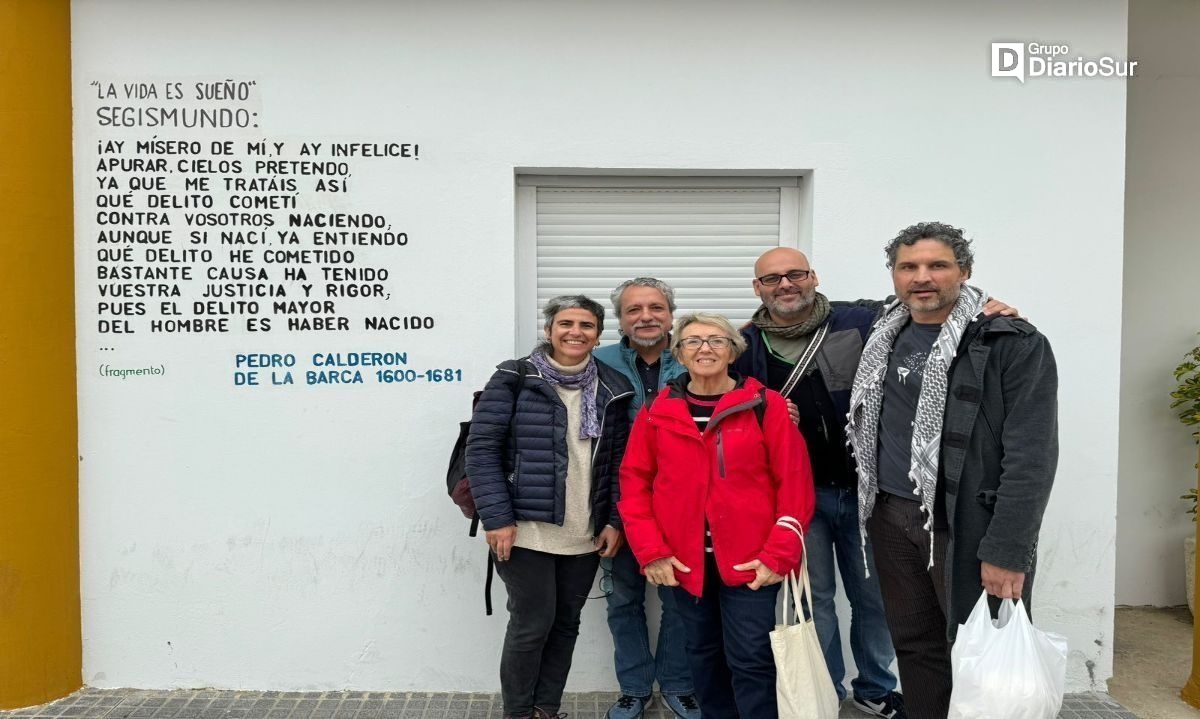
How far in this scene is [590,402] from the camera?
343 centimetres

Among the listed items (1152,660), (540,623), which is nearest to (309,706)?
(540,623)

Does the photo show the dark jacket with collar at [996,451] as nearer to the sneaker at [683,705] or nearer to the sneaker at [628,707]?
the sneaker at [683,705]

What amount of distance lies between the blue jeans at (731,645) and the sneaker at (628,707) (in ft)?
2.27

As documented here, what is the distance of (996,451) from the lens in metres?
2.80

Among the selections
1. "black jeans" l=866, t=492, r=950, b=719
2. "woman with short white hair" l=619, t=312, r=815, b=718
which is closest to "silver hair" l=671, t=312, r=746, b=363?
"woman with short white hair" l=619, t=312, r=815, b=718

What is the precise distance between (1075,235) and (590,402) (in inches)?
103

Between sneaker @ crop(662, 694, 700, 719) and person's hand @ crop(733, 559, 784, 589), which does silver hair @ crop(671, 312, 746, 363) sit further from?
sneaker @ crop(662, 694, 700, 719)

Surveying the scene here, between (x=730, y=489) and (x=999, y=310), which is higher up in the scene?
(x=999, y=310)

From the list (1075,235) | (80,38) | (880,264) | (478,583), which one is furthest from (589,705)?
(80,38)

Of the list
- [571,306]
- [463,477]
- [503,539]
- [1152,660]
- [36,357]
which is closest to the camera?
[503,539]

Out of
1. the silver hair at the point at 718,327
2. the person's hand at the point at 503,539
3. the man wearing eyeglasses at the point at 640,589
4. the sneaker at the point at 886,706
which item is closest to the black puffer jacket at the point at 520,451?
the person's hand at the point at 503,539

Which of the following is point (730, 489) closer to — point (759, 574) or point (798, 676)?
point (759, 574)

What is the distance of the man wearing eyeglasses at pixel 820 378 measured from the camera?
3.45m

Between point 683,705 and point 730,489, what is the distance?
140cm
